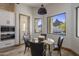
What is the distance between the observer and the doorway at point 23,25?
2.42 meters

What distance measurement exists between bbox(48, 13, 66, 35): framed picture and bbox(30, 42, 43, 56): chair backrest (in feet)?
1.13

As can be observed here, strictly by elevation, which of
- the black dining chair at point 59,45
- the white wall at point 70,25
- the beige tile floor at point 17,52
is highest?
the white wall at point 70,25

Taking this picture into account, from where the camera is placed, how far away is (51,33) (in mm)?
2436

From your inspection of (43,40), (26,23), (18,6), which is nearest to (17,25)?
(26,23)

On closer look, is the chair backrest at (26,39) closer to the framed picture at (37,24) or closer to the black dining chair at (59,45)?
the framed picture at (37,24)

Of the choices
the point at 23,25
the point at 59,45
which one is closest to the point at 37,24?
the point at 23,25

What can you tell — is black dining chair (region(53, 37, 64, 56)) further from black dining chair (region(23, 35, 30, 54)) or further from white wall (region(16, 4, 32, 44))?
white wall (region(16, 4, 32, 44))

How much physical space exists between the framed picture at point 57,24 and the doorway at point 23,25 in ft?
1.39

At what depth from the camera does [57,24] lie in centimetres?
243

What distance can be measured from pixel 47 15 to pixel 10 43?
2.86 ft

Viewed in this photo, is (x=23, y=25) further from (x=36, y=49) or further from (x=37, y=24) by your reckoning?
(x=36, y=49)

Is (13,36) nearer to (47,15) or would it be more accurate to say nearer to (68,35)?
(47,15)

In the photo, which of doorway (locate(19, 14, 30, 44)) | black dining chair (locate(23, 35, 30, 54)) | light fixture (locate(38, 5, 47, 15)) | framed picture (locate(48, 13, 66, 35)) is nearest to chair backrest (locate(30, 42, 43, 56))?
black dining chair (locate(23, 35, 30, 54))

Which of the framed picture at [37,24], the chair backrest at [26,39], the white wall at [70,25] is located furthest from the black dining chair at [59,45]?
the chair backrest at [26,39]
